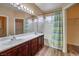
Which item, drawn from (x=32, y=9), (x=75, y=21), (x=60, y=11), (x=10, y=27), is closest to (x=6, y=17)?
(x=10, y=27)

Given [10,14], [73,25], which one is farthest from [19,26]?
[73,25]

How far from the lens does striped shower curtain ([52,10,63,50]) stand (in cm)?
500

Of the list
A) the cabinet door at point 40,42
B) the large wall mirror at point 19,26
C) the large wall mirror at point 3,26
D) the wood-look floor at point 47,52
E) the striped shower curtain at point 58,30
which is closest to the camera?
the large wall mirror at point 3,26

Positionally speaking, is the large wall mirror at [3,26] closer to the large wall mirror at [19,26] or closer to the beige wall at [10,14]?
the beige wall at [10,14]

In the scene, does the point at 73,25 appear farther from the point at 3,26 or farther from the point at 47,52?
the point at 3,26

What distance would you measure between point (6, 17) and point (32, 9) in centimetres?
120

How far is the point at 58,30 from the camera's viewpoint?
511cm

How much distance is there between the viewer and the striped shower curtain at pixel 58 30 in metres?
5.00

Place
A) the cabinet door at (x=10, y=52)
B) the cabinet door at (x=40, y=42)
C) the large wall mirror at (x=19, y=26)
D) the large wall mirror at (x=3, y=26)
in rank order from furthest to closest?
the cabinet door at (x=40, y=42)
the large wall mirror at (x=19, y=26)
the large wall mirror at (x=3, y=26)
the cabinet door at (x=10, y=52)

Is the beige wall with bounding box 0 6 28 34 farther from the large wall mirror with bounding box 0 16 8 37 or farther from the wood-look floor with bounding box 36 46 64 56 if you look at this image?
the wood-look floor with bounding box 36 46 64 56

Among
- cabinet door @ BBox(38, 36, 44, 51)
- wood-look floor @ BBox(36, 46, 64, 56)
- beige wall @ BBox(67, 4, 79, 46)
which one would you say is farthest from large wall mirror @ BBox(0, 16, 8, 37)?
beige wall @ BBox(67, 4, 79, 46)

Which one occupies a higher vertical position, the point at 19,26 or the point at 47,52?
the point at 19,26

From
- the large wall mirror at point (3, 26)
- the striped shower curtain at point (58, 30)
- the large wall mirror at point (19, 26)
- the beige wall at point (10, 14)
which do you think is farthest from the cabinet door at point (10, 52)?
the striped shower curtain at point (58, 30)

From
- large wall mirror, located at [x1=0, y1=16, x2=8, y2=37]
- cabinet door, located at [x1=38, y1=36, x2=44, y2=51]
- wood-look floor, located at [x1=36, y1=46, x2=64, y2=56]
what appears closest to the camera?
large wall mirror, located at [x1=0, y1=16, x2=8, y2=37]
